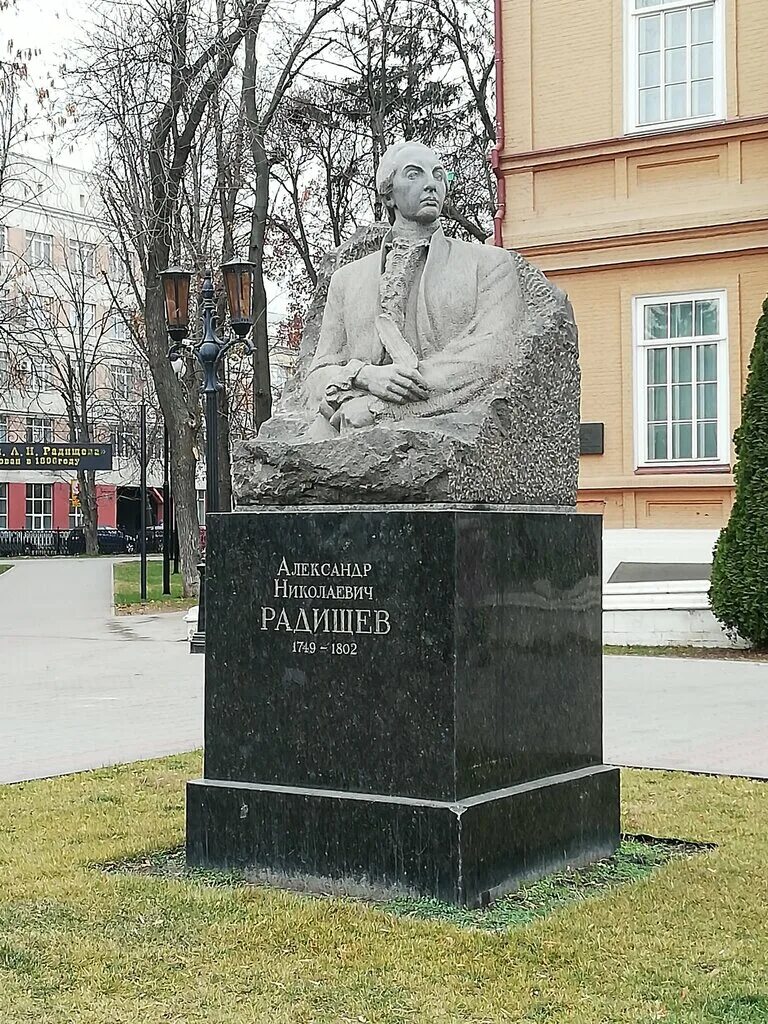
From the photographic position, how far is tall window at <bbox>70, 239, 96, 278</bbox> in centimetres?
5475

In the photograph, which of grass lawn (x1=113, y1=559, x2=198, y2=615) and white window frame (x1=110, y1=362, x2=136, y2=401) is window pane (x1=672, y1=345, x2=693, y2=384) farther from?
white window frame (x1=110, y1=362, x2=136, y2=401)

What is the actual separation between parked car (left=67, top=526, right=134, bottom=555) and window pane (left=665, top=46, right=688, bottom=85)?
4891 centimetres

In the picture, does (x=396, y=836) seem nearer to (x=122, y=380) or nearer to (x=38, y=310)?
(x=38, y=310)

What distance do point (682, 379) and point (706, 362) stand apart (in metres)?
0.34

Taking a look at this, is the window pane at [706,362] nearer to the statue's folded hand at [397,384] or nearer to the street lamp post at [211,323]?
the street lamp post at [211,323]

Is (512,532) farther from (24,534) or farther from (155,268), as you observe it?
(24,534)

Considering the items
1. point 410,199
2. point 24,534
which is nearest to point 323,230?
point 410,199

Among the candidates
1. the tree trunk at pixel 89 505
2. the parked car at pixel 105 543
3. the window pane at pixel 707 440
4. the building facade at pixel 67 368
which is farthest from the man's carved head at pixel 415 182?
the parked car at pixel 105 543

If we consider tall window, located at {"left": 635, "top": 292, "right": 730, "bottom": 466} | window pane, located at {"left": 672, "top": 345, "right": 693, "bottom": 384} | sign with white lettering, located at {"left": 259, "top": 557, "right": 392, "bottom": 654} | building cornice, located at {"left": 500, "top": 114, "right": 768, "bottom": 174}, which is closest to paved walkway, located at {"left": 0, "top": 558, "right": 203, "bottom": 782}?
sign with white lettering, located at {"left": 259, "top": 557, "right": 392, "bottom": 654}

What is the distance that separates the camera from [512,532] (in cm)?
570

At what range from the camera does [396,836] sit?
5426 mm

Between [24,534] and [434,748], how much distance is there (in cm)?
6182

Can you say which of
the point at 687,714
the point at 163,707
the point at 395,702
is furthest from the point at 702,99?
the point at 395,702

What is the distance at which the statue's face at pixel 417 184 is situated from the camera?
6.25 m
